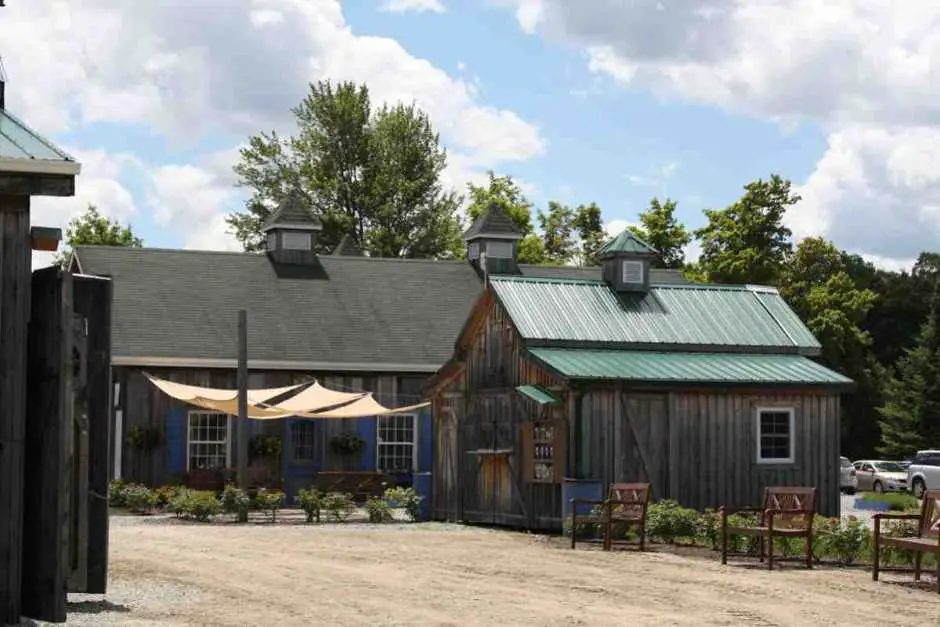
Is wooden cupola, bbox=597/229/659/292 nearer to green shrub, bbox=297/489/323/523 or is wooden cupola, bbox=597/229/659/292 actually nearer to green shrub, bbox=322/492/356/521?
green shrub, bbox=322/492/356/521

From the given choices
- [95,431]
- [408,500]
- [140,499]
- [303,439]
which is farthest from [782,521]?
[303,439]

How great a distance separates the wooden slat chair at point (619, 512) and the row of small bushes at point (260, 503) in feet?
19.5

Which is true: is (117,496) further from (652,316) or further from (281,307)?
(652,316)

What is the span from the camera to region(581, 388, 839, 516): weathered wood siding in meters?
24.4

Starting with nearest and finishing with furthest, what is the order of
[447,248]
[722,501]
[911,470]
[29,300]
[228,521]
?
[29,300]
[722,501]
[228,521]
[911,470]
[447,248]

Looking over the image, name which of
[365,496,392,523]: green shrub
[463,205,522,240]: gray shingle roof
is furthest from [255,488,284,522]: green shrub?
[463,205,522,240]: gray shingle roof

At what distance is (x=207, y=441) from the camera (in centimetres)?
3384

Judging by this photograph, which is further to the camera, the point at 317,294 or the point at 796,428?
the point at 317,294

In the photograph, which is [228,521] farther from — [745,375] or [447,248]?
[447,248]

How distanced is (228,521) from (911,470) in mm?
22901

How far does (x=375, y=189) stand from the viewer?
62.6m

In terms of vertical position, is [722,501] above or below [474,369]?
below

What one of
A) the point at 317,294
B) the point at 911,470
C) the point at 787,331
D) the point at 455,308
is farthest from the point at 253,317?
the point at 911,470

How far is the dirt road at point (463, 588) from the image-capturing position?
13047mm
